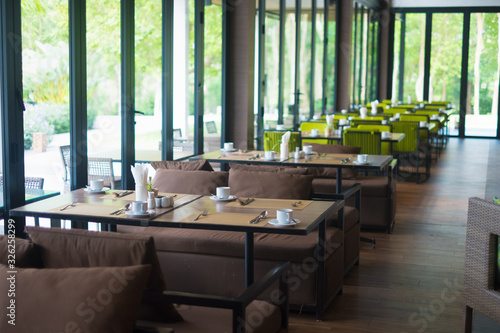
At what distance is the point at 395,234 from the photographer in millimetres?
6227

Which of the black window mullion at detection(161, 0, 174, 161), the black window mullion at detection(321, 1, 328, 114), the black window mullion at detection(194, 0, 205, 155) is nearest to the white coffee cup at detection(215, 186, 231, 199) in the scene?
the black window mullion at detection(161, 0, 174, 161)

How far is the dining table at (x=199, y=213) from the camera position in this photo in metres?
3.43

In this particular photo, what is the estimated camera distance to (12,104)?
4.21 m

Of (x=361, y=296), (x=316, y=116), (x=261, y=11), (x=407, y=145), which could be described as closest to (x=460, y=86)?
(x=316, y=116)

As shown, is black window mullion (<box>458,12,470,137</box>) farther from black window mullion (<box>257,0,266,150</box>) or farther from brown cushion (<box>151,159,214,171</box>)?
brown cushion (<box>151,159,214,171</box>)

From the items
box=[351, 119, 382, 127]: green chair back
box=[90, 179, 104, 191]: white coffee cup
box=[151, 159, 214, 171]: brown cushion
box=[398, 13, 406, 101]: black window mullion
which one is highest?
box=[398, 13, 406, 101]: black window mullion

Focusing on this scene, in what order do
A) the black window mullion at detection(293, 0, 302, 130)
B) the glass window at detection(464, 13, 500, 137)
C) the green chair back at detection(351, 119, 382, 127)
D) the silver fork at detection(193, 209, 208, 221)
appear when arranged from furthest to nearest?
the glass window at detection(464, 13, 500, 137) < the black window mullion at detection(293, 0, 302, 130) < the green chair back at detection(351, 119, 382, 127) < the silver fork at detection(193, 209, 208, 221)

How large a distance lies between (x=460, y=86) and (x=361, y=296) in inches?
545

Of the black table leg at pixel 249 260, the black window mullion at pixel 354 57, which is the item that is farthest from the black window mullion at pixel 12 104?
the black window mullion at pixel 354 57

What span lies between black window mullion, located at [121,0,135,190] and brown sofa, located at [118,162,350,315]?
124cm

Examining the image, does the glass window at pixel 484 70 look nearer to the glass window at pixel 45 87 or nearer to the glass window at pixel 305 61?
the glass window at pixel 305 61

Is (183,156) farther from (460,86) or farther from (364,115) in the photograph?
(460,86)

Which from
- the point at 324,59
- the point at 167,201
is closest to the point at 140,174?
the point at 167,201

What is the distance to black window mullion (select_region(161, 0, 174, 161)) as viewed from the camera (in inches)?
249
